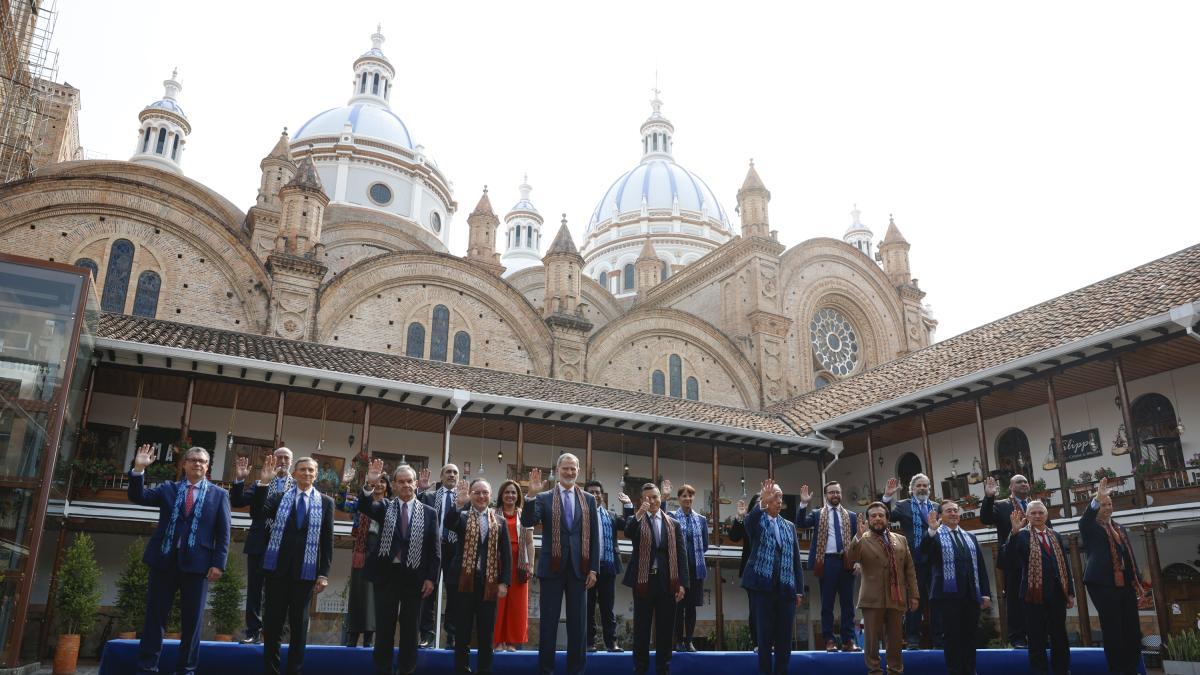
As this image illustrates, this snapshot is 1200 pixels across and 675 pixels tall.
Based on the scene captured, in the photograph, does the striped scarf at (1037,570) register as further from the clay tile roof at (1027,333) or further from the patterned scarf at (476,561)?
the clay tile roof at (1027,333)

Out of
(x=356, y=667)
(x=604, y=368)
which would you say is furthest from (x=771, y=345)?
(x=356, y=667)

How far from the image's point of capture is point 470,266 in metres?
27.5

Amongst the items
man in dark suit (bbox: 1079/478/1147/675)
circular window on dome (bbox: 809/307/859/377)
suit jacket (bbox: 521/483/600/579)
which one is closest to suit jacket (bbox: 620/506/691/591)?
suit jacket (bbox: 521/483/600/579)

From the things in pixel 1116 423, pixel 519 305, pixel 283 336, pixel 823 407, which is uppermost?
pixel 519 305

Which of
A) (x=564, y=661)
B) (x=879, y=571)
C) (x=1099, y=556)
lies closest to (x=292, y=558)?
(x=564, y=661)

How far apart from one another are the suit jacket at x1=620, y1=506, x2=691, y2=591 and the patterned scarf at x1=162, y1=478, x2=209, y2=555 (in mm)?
3842

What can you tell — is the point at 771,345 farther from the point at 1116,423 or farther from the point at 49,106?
the point at 49,106

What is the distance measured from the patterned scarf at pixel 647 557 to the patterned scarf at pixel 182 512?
13.1 ft

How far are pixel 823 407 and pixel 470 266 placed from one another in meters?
11.4

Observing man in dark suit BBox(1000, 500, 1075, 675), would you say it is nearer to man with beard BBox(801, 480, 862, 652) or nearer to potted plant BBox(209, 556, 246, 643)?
man with beard BBox(801, 480, 862, 652)

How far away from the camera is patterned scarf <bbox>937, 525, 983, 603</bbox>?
29.8ft

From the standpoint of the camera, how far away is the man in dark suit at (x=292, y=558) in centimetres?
734

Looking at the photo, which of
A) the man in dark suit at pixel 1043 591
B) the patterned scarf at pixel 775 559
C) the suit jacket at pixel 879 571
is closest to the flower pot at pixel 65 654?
the patterned scarf at pixel 775 559

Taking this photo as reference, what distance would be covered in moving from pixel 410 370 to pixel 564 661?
1176 centimetres
